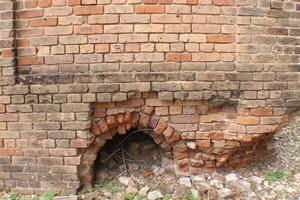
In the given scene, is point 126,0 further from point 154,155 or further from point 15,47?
point 154,155

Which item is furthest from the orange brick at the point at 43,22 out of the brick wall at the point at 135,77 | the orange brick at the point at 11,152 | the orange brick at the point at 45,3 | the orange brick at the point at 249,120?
the orange brick at the point at 249,120

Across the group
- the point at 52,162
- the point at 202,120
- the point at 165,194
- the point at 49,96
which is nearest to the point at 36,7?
the point at 49,96

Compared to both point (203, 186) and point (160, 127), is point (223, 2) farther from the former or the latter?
point (203, 186)

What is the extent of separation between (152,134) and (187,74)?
741 mm

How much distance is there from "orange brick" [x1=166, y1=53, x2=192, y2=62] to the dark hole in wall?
0.88 m

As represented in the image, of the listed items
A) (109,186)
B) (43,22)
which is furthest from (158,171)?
(43,22)

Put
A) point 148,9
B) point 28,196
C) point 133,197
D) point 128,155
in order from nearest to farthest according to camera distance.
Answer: point 148,9, point 133,197, point 28,196, point 128,155

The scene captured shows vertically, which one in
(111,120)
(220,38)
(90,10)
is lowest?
(111,120)

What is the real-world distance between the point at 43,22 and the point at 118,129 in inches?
50.0

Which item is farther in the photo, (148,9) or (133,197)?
(133,197)

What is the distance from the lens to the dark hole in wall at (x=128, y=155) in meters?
3.31

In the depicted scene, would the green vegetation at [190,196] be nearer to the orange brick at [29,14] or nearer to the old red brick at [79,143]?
the old red brick at [79,143]

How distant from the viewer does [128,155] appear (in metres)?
3.43

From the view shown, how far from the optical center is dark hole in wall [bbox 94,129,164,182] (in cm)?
331
